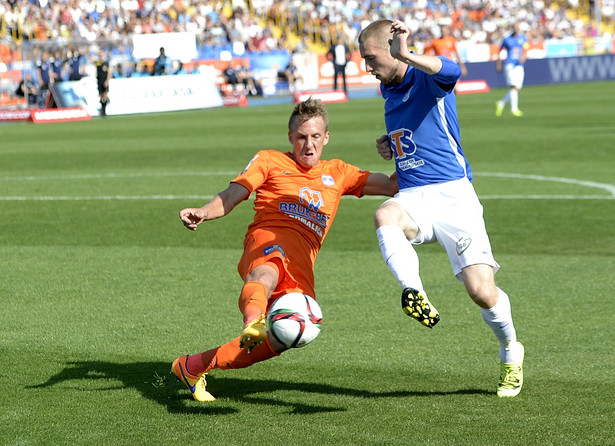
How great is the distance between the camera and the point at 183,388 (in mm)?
5375

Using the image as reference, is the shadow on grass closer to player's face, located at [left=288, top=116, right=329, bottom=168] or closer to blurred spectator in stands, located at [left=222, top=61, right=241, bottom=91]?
player's face, located at [left=288, top=116, right=329, bottom=168]

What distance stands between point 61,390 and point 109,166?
12849 mm

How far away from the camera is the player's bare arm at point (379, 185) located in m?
5.76

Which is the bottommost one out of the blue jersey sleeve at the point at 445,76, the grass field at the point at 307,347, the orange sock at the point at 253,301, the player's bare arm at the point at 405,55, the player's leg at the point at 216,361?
the grass field at the point at 307,347

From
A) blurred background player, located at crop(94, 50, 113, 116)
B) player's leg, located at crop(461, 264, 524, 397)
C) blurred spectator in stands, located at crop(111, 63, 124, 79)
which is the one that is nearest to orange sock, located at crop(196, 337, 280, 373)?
player's leg, located at crop(461, 264, 524, 397)

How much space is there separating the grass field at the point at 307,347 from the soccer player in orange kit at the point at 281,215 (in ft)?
0.88

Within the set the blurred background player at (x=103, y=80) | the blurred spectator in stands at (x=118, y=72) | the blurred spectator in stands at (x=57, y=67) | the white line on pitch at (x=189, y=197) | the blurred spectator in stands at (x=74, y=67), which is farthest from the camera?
the blurred spectator in stands at (x=118, y=72)

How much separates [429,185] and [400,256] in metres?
0.60

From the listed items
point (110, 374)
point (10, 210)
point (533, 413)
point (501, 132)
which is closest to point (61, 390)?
point (110, 374)

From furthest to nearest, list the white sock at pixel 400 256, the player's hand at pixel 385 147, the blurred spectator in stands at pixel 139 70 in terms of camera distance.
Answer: the blurred spectator in stands at pixel 139 70
the player's hand at pixel 385 147
the white sock at pixel 400 256

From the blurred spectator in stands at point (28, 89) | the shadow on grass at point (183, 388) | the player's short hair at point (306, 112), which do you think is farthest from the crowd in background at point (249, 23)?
the player's short hair at point (306, 112)

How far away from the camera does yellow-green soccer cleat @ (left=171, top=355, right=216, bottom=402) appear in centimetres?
509

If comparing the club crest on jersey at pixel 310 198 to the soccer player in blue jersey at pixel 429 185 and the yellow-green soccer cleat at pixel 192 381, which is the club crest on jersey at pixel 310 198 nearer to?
the soccer player in blue jersey at pixel 429 185

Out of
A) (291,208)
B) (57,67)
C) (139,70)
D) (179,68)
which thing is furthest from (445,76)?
(139,70)
